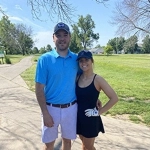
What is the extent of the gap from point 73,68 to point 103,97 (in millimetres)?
4499

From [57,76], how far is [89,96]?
0.41m

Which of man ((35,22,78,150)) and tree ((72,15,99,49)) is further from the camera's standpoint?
tree ((72,15,99,49))

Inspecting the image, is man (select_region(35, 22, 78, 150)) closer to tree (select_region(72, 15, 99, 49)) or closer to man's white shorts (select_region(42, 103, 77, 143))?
man's white shorts (select_region(42, 103, 77, 143))

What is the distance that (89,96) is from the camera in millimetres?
2322

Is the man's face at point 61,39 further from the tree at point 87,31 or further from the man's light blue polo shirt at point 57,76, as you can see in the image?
the tree at point 87,31

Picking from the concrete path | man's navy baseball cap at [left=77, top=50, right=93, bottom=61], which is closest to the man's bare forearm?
man's navy baseball cap at [left=77, top=50, right=93, bottom=61]

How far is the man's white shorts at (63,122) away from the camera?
7.66 ft

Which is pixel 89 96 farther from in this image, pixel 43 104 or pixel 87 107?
pixel 43 104

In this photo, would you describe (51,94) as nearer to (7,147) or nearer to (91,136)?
(91,136)

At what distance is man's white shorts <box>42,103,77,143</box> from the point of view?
2334mm

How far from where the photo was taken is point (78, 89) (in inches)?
93.3

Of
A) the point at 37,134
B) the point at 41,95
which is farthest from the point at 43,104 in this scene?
the point at 37,134

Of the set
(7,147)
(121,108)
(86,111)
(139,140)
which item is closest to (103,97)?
(121,108)

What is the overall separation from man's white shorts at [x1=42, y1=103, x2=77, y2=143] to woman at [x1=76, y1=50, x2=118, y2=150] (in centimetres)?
7
